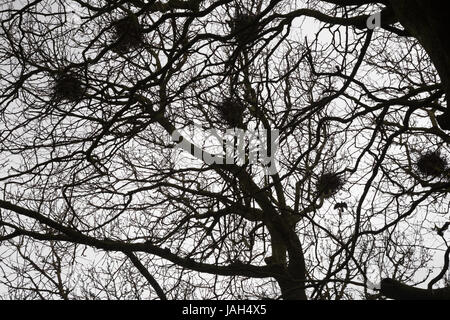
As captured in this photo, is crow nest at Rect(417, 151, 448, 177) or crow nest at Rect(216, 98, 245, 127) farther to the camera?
crow nest at Rect(417, 151, 448, 177)

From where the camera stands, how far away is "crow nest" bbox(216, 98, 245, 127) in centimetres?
447

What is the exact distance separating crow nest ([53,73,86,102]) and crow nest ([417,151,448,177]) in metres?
3.44

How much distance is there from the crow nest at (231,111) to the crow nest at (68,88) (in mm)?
1228

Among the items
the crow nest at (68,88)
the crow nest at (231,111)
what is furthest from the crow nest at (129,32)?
the crow nest at (231,111)

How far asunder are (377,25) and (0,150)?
11.2ft

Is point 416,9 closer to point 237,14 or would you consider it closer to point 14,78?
point 237,14

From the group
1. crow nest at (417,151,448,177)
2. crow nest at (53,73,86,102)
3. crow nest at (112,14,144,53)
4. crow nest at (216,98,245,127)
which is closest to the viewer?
crow nest at (112,14,144,53)

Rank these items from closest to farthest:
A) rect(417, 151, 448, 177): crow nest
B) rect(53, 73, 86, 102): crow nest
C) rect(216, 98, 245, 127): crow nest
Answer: rect(53, 73, 86, 102): crow nest, rect(216, 98, 245, 127): crow nest, rect(417, 151, 448, 177): crow nest

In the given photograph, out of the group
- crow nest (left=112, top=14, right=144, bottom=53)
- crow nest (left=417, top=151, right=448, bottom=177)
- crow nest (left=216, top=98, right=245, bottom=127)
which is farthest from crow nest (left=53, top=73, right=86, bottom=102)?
crow nest (left=417, top=151, right=448, bottom=177)

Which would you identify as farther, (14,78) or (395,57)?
(395,57)

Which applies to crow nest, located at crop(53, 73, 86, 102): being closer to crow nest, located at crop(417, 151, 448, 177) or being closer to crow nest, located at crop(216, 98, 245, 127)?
crow nest, located at crop(216, 98, 245, 127)

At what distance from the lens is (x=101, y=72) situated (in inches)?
185
